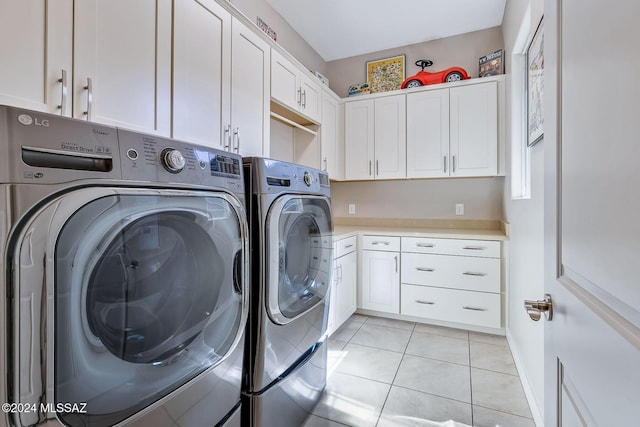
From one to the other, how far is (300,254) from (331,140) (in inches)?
71.8

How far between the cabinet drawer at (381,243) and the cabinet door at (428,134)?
698 millimetres

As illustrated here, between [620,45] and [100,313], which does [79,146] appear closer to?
[100,313]

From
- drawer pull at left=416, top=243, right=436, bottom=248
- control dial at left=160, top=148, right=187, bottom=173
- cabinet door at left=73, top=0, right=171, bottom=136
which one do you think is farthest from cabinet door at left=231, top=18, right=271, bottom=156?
drawer pull at left=416, top=243, right=436, bottom=248

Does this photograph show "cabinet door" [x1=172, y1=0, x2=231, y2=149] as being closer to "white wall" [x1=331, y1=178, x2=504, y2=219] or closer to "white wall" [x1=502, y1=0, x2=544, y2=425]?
"white wall" [x1=502, y1=0, x2=544, y2=425]

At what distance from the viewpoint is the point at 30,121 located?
58 centimetres

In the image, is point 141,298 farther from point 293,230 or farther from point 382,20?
point 382,20

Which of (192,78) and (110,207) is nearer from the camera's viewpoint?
(110,207)

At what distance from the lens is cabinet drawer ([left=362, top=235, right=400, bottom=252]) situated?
279cm

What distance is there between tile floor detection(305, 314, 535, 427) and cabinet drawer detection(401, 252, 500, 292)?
0.42 metres

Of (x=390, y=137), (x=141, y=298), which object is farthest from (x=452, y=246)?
(x=141, y=298)

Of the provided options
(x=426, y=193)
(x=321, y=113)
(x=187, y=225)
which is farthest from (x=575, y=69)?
(x=426, y=193)

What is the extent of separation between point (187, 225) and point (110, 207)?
0.80 ft

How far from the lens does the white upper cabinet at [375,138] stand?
3021 mm

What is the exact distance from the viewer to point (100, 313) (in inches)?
27.8
